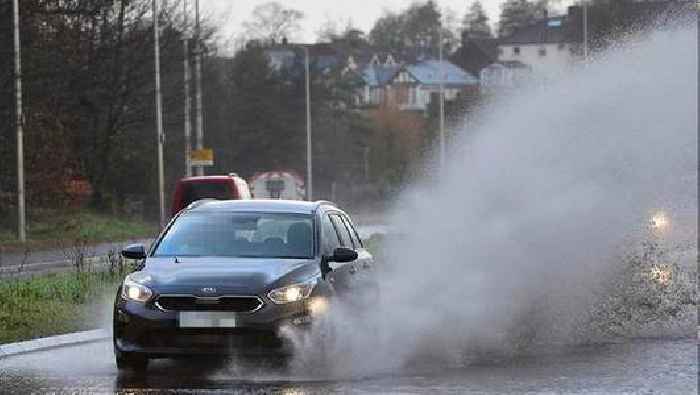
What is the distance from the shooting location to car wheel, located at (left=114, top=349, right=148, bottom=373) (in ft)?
43.2

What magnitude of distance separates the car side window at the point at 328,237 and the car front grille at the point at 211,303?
1.57 m

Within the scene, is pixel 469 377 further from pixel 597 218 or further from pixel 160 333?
pixel 597 218

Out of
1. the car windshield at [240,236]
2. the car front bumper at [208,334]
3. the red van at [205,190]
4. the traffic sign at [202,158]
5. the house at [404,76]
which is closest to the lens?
the car front bumper at [208,334]

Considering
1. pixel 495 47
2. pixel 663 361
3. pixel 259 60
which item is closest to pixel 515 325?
pixel 663 361

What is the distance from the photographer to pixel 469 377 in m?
13.1

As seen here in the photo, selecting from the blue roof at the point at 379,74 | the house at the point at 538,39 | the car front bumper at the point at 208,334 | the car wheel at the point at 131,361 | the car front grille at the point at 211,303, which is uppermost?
the house at the point at 538,39

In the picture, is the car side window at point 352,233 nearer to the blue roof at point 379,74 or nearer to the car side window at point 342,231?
the car side window at point 342,231

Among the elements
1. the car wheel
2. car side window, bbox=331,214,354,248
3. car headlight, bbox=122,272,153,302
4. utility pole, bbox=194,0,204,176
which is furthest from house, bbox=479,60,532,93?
the car wheel

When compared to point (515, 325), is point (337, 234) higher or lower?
higher

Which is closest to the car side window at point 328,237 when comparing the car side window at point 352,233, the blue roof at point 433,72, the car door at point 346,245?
the car door at point 346,245

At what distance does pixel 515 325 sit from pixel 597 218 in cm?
272

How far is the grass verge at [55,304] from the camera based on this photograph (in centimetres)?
1720

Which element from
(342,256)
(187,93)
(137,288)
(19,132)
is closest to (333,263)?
(342,256)

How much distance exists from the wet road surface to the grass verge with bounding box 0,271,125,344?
2284 mm
